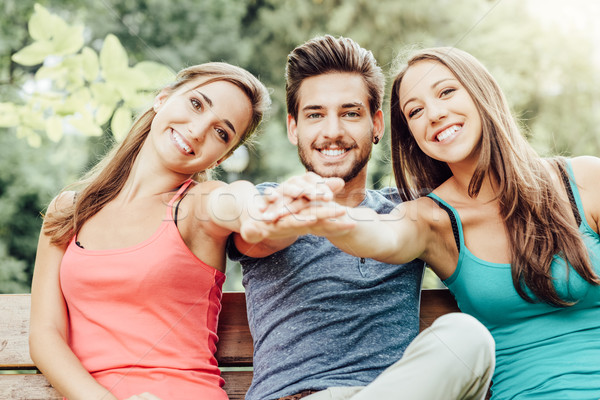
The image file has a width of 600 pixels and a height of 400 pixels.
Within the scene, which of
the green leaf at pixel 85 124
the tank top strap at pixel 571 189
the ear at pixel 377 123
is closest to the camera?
the tank top strap at pixel 571 189

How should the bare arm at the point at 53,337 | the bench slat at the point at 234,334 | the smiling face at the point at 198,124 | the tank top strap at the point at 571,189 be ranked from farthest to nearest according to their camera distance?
the bench slat at the point at 234,334 < the smiling face at the point at 198,124 < the tank top strap at the point at 571,189 < the bare arm at the point at 53,337

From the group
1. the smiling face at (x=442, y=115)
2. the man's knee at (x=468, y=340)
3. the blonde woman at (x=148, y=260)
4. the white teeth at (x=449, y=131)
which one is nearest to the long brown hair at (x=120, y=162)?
the blonde woman at (x=148, y=260)

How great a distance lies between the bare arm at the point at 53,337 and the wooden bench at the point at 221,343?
184 millimetres

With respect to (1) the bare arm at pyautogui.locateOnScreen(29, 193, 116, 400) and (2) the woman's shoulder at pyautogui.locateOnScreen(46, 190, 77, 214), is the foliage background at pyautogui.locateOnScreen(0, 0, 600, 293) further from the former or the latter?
(1) the bare arm at pyautogui.locateOnScreen(29, 193, 116, 400)

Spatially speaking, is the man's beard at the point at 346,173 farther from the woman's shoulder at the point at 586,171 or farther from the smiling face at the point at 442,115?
the woman's shoulder at the point at 586,171

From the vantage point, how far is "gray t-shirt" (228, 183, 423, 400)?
1569 millimetres

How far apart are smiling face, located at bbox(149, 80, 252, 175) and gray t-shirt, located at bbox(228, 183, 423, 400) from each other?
32 centimetres

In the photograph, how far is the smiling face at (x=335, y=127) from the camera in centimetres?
191

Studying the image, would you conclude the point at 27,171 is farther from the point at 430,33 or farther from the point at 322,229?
the point at 322,229

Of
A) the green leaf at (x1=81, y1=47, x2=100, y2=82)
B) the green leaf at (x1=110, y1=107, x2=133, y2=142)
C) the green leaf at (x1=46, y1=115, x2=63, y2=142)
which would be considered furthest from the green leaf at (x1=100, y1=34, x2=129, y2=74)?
the green leaf at (x1=46, y1=115, x2=63, y2=142)

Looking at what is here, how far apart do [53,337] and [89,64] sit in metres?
0.93

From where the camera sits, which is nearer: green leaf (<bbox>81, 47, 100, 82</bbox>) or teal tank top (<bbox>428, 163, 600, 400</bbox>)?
teal tank top (<bbox>428, 163, 600, 400</bbox>)

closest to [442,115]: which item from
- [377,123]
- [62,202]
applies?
[377,123]

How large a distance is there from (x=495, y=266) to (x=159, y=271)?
998 mm
